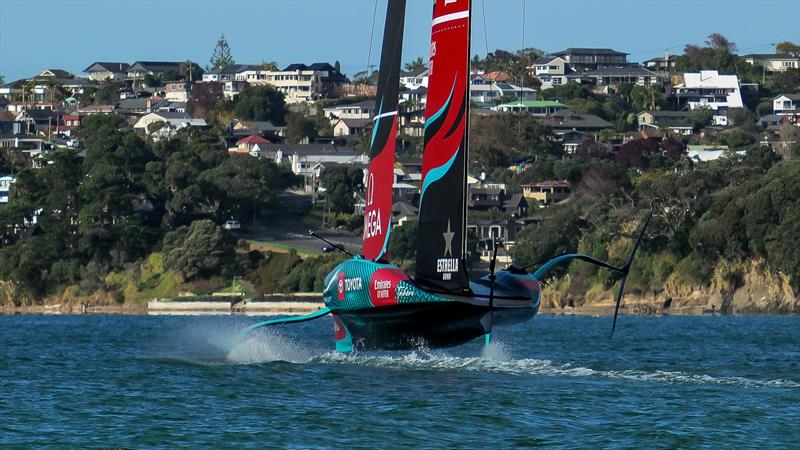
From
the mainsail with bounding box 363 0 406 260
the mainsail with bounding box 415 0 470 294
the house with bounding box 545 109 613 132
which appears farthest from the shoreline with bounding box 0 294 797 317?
the house with bounding box 545 109 613 132

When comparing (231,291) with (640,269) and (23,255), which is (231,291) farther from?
(640,269)

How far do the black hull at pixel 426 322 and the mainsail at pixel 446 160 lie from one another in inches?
21.2

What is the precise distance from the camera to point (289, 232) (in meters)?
126

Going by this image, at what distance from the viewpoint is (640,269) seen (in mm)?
99875

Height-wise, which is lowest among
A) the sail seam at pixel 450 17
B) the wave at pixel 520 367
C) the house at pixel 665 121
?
the wave at pixel 520 367

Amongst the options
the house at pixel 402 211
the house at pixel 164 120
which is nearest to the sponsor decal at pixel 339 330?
the house at pixel 402 211

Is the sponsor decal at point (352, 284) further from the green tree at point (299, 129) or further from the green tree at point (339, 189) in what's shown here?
the green tree at point (299, 129)

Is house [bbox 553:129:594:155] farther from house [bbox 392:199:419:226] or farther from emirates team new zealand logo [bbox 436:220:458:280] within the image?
emirates team new zealand logo [bbox 436:220:458:280]

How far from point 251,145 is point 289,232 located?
170ft

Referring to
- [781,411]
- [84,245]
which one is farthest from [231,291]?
[781,411]

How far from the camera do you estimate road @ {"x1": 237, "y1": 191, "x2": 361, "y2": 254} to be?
119812 mm

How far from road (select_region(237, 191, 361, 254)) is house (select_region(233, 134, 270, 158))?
3449 centimetres

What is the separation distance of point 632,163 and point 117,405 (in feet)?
400

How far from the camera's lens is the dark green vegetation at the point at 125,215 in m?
115
